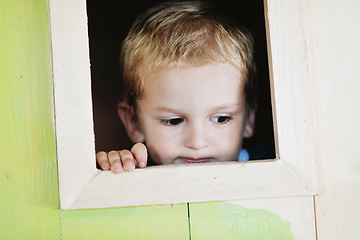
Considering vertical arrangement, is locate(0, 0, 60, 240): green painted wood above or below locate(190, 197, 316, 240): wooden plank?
above

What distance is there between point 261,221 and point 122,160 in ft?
1.00

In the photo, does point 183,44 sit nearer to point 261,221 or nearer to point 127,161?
point 127,161

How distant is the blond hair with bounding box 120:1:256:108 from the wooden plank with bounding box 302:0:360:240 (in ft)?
1.03

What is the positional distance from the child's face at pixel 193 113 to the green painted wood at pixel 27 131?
37cm

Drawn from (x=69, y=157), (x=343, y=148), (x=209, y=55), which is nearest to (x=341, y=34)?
(x=343, y=148)

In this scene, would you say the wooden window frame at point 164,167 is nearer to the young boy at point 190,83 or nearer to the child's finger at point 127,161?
the child's finger at point 127,161

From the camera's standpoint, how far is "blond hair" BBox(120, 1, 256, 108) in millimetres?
1188

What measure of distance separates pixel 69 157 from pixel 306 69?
0.49 metres

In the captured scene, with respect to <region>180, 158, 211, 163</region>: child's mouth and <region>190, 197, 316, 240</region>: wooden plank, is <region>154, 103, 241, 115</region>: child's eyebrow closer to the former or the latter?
<region>180, 158, 211, 163</region>: child's mouth

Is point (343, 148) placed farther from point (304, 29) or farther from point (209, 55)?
point (209, 55)

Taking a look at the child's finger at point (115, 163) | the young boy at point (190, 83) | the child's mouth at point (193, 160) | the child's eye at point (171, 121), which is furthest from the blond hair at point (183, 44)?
the child's finger at point (115, 163)

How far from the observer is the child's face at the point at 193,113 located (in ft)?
3.82

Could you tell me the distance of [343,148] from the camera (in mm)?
925

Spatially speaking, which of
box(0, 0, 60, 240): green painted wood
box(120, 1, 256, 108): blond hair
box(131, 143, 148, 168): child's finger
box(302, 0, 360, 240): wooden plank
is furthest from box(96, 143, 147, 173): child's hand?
box(302, 0, 360, 240): wooden plank
